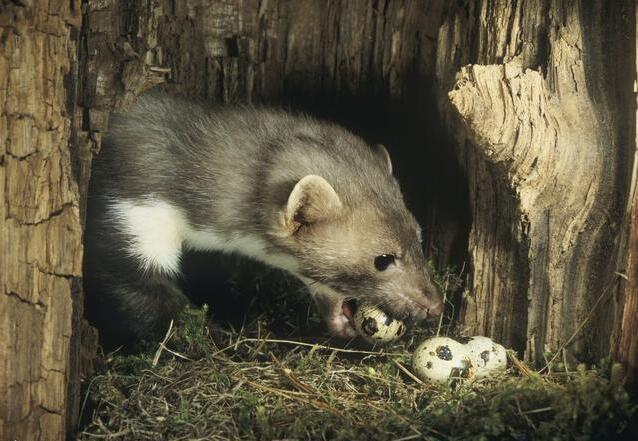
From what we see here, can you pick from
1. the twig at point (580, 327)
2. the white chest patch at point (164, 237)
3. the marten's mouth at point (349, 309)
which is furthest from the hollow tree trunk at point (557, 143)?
the white chest patch at point (164, 237)

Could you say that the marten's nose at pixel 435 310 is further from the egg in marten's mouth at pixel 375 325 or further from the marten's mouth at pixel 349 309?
the marten's mouth at pixel 349 309

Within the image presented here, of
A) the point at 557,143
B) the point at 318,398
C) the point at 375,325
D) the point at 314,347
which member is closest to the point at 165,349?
the point at 314,347

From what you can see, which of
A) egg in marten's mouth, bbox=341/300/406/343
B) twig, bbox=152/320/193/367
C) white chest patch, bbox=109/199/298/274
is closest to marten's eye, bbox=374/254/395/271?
egg in marten's mouth, bbox=341/300/406/343

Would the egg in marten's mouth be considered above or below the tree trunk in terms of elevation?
below

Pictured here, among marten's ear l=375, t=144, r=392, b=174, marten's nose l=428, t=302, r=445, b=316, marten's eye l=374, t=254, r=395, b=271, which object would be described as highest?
marten's ear l=375, t=144, r=392, b=174

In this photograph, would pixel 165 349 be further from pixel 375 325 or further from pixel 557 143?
pixel 557 143

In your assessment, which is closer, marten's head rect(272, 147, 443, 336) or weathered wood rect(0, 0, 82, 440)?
weathered wood rect(0, 0, 82, 440)

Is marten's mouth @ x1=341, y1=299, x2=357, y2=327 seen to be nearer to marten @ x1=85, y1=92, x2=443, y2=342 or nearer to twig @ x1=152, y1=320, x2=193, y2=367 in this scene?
marten @ x1=85, y1=92, x2=443, y2=342
